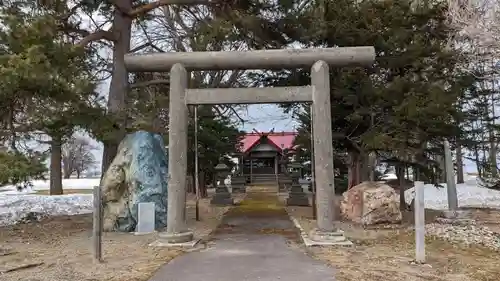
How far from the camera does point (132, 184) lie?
1069cm

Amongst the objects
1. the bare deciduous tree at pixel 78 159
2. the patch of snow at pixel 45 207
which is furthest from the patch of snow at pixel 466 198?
the bare deciduous tree at pixel 78 159

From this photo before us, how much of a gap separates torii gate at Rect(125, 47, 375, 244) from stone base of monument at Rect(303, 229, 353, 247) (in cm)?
9

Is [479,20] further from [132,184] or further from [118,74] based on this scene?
[118,74]

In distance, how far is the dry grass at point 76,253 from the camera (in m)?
6.14

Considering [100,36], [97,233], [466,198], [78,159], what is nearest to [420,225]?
[97,233]

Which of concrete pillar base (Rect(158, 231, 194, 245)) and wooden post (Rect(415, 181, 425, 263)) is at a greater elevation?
wooden post (Rect(415, 181, 425, 263))

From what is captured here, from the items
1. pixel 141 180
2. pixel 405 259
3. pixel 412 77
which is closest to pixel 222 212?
pixel 141 180

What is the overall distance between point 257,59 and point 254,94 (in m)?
0.71

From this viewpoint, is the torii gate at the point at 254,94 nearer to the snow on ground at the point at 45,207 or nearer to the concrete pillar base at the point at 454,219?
the concrete pillar base at the point at 454,219

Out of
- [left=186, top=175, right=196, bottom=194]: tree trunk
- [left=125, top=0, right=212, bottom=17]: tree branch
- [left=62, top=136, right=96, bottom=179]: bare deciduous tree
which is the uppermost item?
[left=125, top=0, right=212, bottom=17]: tree branch

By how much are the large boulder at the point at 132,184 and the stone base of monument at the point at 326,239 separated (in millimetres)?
3954

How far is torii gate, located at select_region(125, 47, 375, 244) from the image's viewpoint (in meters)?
8.77

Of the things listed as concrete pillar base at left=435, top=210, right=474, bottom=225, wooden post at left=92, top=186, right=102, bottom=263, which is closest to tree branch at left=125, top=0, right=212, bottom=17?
wooden post at left=92, top=186, right=102, bottom=263

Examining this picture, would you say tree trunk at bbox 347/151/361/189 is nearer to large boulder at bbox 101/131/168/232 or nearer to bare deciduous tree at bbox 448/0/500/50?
bare deciduous tree at bbox 448/0/500/50
